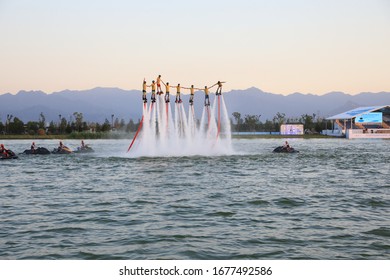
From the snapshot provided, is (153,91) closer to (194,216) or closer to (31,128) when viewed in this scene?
(194,216)

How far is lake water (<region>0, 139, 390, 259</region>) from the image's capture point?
14422 millimetres

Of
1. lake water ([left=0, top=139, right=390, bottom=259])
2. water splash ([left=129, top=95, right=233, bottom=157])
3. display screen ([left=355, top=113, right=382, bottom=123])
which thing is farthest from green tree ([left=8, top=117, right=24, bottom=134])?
lake water ([left=0, top=139, right=390, bottom=259])

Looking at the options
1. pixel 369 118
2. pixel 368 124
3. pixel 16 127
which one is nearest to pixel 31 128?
pixel 16 127

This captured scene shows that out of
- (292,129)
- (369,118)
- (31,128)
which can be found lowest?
(292,129)

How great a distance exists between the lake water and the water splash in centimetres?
1616

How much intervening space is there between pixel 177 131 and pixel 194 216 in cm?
3742

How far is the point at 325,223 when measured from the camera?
1805 cm

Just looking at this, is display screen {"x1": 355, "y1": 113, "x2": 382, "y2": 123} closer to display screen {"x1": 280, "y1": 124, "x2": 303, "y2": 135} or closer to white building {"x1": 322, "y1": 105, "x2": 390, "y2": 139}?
white building {"x1": 322, "y1": 105, "x2": 390, "y2": 139}

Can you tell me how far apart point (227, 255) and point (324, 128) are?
624 ft

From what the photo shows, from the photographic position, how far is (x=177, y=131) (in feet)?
186

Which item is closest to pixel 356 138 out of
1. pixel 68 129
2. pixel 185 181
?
pixel 68 129

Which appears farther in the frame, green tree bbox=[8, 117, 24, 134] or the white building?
green tree bbox=[8, 117, 24, 134]

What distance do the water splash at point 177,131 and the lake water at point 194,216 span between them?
53.0 ft
